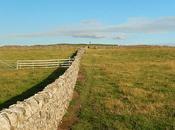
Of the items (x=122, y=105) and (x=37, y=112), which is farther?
(x=122, y=105)

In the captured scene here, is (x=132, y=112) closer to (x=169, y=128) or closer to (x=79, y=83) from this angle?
(x=169, y=128)

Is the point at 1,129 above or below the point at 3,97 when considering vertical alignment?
above

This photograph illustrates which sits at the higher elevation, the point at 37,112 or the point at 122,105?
the point at 37,112

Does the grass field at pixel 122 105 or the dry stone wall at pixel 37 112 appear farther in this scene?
the grass field at pixel 122 105

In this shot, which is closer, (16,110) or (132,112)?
(16,110)

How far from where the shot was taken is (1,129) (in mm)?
8508

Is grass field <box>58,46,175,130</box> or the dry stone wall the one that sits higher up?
the dry stone wall

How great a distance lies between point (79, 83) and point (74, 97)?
6062mm

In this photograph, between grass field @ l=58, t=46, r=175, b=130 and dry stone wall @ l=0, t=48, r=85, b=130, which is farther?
grass field @ l=58, t=46, r=175, b=130

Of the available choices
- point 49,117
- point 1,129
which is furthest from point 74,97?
point 1,129

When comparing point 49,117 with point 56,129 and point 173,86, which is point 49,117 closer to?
point 56,129

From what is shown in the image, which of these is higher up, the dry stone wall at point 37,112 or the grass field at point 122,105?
the dry stone wall at point 37,112

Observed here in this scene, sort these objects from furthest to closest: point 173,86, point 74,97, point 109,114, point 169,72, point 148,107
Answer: point 169,72
point 173,86
point 74,97
point 148,107
point 109,114

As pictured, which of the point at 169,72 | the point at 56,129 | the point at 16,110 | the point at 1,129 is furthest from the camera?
the point at 169,72
